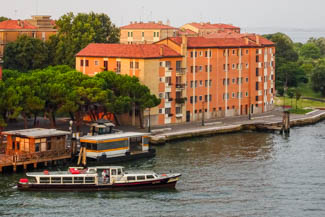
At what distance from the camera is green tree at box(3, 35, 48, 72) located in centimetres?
13612

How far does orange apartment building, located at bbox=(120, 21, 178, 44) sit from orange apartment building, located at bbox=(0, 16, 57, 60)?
69.1ft

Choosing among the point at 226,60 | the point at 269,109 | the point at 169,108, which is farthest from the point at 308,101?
the point at 169,108

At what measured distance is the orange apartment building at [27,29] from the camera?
143250 millimetres

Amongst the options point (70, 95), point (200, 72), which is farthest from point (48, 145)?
point (200, 72)

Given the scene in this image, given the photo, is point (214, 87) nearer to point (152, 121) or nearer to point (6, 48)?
point (152, 121)

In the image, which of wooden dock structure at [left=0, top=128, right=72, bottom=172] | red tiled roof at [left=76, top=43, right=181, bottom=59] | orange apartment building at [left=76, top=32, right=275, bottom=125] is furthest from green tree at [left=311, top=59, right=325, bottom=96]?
wooden dock structure at [left=0, top=128, right=72, bottom=172]

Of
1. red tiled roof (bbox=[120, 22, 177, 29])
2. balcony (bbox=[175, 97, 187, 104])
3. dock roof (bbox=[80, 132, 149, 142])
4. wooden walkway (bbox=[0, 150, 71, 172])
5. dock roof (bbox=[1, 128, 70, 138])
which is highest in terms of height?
red tiled roof (bbox=[120, 22, 177, 29])

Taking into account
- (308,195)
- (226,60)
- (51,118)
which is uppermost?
(226,60)

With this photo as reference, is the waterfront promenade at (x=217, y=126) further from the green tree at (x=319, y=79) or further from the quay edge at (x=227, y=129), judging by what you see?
the green tree at (x=319, y=79)

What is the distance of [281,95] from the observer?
159m

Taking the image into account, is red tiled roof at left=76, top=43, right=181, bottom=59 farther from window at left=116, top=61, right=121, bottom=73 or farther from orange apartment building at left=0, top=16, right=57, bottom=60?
orange apartment building at left=0, top=16, right=57, bottom=60

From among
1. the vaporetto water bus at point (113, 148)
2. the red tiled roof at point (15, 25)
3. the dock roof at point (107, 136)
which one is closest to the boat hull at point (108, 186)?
the vaporetto water bus at point (113, 148)

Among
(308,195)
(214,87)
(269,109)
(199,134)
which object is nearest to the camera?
(308,195)

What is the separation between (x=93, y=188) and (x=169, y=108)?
41090 millimetres
